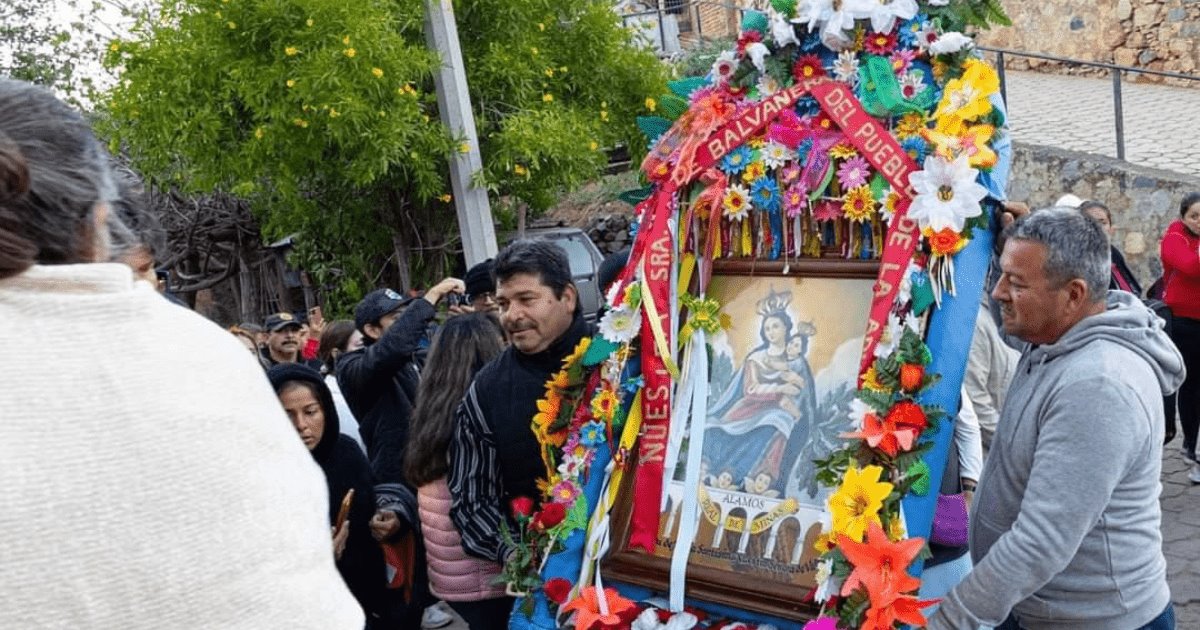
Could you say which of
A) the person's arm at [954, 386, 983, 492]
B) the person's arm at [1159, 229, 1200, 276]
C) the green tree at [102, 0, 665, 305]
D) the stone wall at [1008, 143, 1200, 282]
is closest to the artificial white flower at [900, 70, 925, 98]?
the person's arm at [954, 386, 983, 492]

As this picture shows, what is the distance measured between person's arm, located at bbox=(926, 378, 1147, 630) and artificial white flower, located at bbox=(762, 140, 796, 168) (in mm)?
849

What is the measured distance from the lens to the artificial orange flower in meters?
2.70

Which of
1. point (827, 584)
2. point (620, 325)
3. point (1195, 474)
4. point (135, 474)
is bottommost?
point (1195, 474)

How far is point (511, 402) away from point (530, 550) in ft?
1.65

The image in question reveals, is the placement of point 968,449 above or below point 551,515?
below

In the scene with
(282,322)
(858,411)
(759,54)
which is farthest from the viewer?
(282,322)

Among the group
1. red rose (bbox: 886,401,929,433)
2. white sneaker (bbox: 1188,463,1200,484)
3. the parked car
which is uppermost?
red rose (bbox: 886,401,929,433)

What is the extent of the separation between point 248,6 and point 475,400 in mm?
6467

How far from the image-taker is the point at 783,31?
2828mm

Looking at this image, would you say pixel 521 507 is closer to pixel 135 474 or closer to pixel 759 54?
pixel 759 54

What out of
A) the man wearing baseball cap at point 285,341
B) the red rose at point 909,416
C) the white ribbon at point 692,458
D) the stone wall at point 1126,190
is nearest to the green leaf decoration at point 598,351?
the white ribbon at point 692,458

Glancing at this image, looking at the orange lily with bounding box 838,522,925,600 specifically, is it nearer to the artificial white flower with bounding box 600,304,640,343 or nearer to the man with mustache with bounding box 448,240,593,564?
the artificial white flower with bounding box 600,304,640,343

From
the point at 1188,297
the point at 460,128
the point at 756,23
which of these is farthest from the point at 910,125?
the point at 460,128

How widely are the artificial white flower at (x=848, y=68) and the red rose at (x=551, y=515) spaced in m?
1.30
